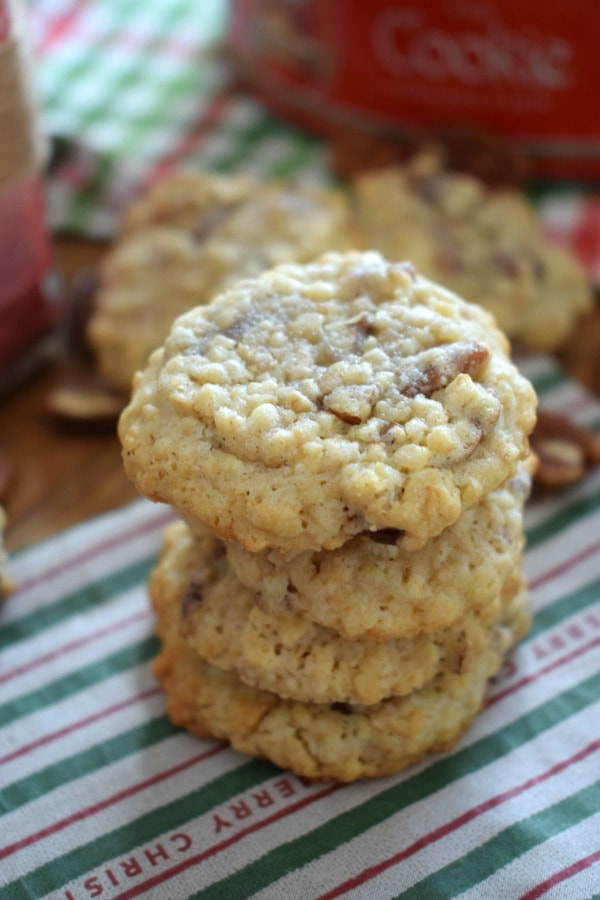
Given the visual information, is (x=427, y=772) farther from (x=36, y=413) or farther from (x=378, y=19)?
(x=378, y=19)

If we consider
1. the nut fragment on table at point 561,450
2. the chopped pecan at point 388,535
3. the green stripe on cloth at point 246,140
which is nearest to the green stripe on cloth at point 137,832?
the chopped pecan at point 388,535

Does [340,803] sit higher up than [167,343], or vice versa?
[167,343]

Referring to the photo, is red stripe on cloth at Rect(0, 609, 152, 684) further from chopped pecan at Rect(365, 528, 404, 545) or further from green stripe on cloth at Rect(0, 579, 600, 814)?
chopped pecan at Rect(365, 528, 404, 545)


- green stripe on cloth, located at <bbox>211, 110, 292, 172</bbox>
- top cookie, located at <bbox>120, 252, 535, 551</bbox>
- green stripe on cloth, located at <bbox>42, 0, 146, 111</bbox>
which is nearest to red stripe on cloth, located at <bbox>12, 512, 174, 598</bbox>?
top cookie, located at <bbox>120, 252, 535, 551</bbox>

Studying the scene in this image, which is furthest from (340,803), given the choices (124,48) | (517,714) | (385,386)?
(124,48)

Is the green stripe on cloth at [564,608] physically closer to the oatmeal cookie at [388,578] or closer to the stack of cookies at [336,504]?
the stack of cookies at [336,504]

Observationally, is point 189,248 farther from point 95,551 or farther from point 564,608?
point 564,608

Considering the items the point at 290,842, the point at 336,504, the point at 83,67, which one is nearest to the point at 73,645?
the point at 290,842
